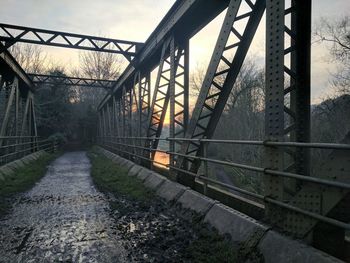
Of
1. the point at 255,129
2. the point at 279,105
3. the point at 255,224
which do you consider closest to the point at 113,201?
the point at 255,224

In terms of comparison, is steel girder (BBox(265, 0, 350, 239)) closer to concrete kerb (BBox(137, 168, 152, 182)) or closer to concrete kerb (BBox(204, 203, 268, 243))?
concrete kerb (BBox(204, 203, 268, 243))

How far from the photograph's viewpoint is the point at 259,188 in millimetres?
19938

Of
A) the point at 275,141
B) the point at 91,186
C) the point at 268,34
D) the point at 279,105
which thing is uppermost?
the point at 268,34

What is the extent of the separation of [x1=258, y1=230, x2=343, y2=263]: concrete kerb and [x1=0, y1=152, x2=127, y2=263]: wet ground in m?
1.74

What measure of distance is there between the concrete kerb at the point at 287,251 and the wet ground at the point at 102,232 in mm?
477

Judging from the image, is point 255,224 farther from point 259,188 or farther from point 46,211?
point 259,188

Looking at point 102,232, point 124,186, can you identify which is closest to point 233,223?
point 102,232

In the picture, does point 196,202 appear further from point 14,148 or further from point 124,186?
point 14,148

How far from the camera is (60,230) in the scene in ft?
17.5

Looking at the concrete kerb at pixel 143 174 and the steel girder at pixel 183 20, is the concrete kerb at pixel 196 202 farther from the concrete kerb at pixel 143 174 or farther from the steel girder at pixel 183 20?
the steel girder at pixel 183 20

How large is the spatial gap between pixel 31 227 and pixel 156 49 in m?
7.62

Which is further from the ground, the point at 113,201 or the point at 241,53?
the point at 241,53

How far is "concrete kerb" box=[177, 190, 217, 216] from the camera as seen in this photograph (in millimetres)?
5684

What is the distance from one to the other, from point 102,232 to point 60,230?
2.35 feet
